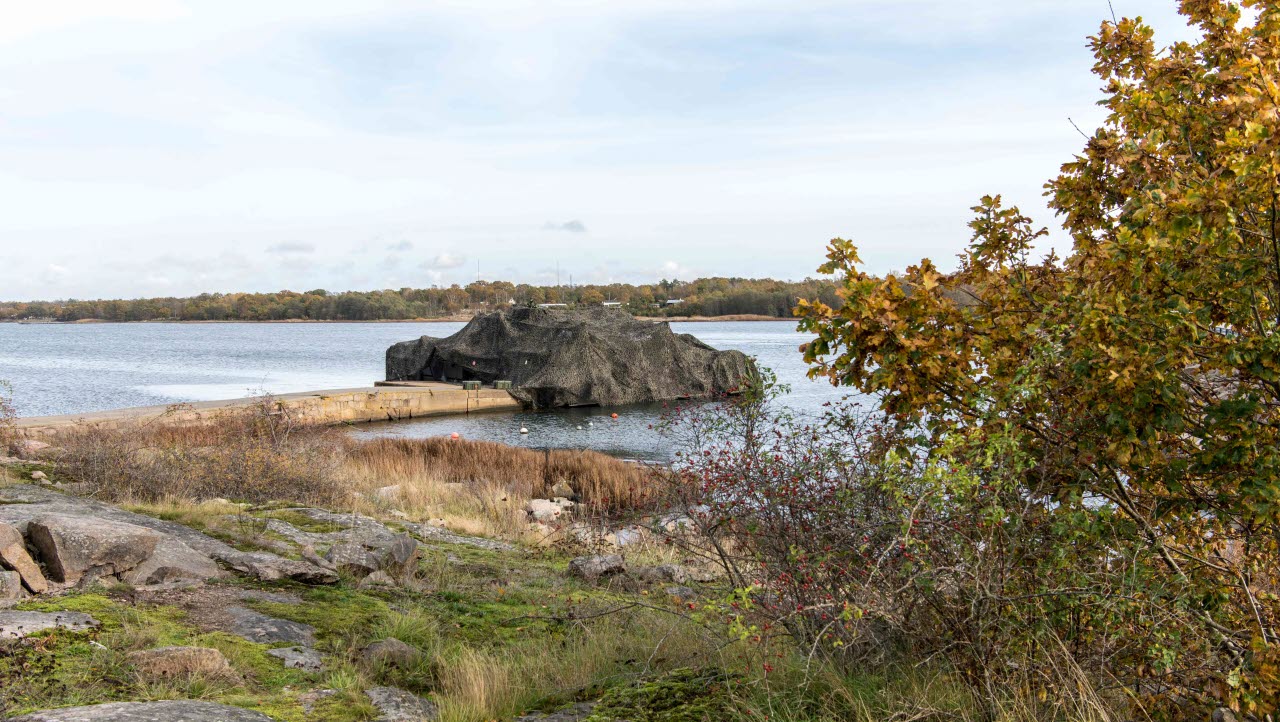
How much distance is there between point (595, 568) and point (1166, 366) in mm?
5382

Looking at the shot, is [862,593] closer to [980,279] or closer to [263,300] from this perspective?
[980,279]

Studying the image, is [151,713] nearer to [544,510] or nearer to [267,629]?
[267,629]

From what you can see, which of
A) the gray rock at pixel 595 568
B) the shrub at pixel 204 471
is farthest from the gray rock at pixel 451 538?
the shrub at pixel 204 471

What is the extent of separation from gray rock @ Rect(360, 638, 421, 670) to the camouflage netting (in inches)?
1260

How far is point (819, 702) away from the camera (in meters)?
3.90

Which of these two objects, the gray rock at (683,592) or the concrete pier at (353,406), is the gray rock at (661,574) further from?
the concrete pier at (353,406)

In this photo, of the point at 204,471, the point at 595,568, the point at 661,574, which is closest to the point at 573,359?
the point at 204,471

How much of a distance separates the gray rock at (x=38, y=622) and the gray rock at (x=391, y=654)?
4.62 feet

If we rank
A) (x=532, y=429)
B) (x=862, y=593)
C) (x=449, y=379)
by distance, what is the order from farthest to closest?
1. (x=449, y=379)
2. (x=532, y=429)
3. (x=862, y=593)

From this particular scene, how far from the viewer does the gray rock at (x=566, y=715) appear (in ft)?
13.7

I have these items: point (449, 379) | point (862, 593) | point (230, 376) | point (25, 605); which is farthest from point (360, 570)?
point (230, 376)

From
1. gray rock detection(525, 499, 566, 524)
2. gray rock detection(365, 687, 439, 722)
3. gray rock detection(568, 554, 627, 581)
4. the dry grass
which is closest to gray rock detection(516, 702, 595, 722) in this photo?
gray rock detection(365, 687, 439, 722)

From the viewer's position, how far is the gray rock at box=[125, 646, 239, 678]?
420cm

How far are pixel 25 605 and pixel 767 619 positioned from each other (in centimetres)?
405
